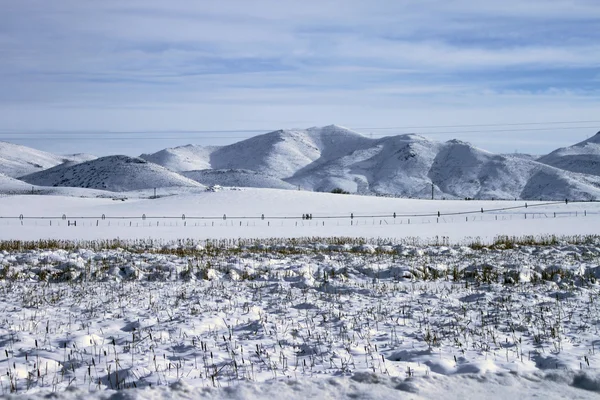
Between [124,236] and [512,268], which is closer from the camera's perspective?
[512,268]

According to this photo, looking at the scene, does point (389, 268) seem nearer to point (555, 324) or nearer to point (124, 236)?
point (555, 324)

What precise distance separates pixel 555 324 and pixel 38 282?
1169 cm

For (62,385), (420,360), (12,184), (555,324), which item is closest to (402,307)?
(555,324)

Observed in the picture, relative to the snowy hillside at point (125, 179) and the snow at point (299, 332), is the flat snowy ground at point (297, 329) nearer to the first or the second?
the snow at point (299, 332)

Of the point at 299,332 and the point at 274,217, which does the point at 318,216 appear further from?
the point at 299,332

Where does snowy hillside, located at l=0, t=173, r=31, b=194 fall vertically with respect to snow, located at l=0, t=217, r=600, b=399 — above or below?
above

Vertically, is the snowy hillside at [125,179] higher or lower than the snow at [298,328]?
higher

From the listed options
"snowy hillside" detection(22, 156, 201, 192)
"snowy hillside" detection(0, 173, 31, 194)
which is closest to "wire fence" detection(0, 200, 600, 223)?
"snowy hillside" detection(0, 173, 31, 194)

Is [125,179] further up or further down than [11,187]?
further up

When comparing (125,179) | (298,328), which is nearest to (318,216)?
(298,328)

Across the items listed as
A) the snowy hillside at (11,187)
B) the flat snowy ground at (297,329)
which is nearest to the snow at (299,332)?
the flat snowy ground at (297,329)

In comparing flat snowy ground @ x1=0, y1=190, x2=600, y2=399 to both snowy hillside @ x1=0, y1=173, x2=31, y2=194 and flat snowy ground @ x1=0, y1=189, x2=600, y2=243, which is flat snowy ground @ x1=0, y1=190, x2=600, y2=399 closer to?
flat snowy ground @ x1=0, y1=189, x2=600, y2=243

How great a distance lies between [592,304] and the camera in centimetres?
1173

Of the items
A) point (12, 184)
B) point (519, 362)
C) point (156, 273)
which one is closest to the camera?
point (519, 362)
